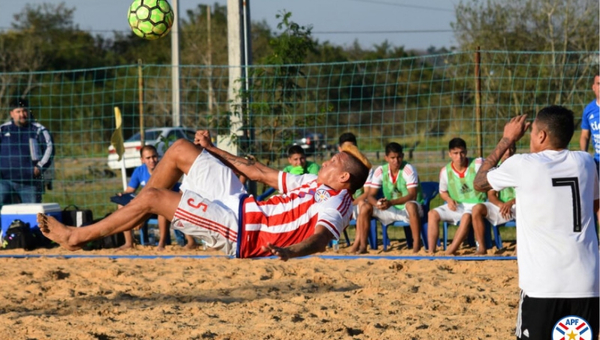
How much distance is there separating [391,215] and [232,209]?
4253 millimetres

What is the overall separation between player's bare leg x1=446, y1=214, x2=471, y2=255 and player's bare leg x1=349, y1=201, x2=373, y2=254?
0.95 metres

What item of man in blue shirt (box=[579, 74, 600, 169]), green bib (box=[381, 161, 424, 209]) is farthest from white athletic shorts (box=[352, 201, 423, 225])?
man in blue shirt (box=[579, 74, 600, 169])

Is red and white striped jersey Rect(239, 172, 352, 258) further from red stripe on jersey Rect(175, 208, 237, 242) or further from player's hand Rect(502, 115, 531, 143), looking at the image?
player's hand Rect(502, 115, 531, 143)

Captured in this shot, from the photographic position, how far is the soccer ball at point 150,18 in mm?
7645

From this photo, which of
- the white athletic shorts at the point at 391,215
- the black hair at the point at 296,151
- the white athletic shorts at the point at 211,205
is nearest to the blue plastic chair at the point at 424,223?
the white athletic shorts at the point at 391,215

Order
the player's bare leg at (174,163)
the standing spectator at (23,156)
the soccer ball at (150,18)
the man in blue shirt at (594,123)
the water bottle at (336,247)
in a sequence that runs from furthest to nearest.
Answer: the standing spectator at (23,156), the water bottle at (336,247), the man in blue shirt at (594,123), the soccer ball at (150,18), the player's bare leg at (174,163)

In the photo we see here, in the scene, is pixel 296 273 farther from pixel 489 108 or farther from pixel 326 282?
pixel 489 108

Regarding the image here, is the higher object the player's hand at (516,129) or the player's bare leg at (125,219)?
the player's hand at (516,129)

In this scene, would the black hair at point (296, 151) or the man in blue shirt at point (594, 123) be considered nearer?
the man in blue shirt at point (594, 123)

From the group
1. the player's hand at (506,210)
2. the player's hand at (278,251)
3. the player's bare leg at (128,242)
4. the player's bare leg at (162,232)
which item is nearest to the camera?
the player's hand at (278,251)

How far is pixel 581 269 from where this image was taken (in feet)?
12.2

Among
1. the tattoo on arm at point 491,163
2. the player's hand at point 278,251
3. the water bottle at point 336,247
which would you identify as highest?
the tattoo on arm at point 491,163

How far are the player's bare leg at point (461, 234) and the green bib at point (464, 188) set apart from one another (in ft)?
1.04

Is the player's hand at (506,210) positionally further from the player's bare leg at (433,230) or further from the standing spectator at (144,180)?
the standing spectator at (144,180)
